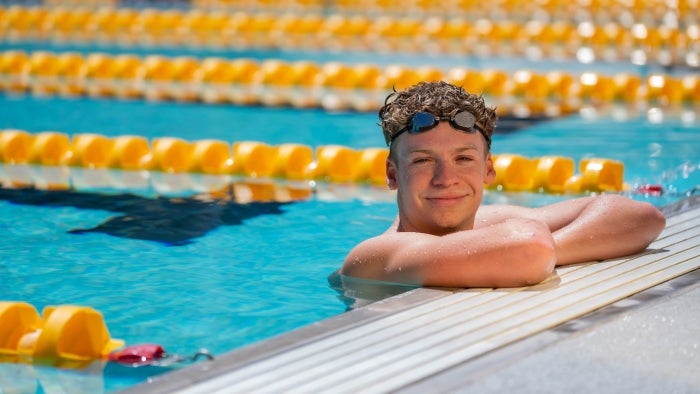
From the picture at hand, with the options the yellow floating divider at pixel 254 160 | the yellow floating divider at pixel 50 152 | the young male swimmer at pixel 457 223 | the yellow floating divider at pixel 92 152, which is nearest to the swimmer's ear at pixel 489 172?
the young male swimmer at pixel 457 223

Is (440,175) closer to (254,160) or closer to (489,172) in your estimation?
(489,172)

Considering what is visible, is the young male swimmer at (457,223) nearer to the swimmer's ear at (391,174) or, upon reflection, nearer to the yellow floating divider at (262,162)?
the swimmer's ear at (391,174)

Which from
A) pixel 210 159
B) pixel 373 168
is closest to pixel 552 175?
pixel 373 168

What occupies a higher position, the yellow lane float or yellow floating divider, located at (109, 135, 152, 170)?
yellow floating divider, located at (109, 135, 152, 170)

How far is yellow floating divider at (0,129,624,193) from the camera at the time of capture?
6.84 m

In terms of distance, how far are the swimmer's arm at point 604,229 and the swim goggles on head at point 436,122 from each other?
550 millimetres

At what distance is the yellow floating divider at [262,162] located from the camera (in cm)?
684

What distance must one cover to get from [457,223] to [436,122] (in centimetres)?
37

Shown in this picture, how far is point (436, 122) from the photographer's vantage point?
13.4 ft

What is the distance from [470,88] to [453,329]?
7.23 meters

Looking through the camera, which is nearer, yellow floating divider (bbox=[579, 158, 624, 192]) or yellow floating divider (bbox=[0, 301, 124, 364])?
yellow floating divider (bbox=[0, 301, 124, 364])

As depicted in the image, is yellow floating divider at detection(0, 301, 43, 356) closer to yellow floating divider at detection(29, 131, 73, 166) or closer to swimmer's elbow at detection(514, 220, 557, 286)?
swimmer's elbow at detection(514, 220, 557, 286)

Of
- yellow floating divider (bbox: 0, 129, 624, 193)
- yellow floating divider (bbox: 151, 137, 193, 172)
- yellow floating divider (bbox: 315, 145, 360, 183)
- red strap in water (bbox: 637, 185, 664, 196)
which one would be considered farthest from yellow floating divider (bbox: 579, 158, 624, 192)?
yellow floating divider (bbox: 151, 137, 193, 172)

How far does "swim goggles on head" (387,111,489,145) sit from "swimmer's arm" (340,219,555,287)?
0.37 metres
